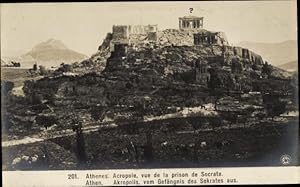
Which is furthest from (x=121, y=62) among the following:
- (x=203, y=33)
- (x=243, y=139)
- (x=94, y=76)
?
(x=243, y=139)

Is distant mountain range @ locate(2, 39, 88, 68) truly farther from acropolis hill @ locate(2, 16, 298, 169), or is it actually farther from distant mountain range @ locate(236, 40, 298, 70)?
distant mountain range @ locate(236, 40, 298, 70)

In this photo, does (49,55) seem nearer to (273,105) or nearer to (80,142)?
(80,142)

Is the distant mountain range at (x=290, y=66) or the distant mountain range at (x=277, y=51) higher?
the distant mountain range at (x=277, y=51)

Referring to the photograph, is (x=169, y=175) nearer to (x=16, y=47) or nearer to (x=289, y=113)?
(x=289, y=113)

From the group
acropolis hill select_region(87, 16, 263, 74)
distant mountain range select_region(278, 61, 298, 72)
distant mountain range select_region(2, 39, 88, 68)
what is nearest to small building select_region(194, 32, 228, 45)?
acropolis hill select_region(87, 16, 263, 74)

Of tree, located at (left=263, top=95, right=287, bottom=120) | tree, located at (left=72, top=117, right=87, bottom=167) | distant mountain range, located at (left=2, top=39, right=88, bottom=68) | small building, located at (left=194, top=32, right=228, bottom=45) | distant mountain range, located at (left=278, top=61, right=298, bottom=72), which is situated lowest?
tree, located at (left=72, top=117, right=87, bottom=167)

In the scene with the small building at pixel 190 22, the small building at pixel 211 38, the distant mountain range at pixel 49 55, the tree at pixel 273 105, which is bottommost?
the tree at pixel 273 105

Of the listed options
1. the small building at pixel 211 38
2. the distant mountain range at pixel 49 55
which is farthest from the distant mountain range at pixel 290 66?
the distant mountain range at pixel 49 55

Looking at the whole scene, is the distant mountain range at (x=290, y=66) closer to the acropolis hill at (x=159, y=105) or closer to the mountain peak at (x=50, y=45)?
the acropolis hill at (x=159, y=105)
